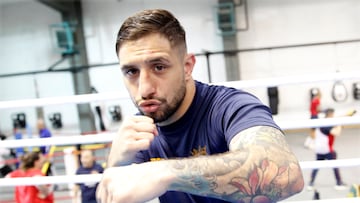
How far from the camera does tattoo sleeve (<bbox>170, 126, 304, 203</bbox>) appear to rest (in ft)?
2.06

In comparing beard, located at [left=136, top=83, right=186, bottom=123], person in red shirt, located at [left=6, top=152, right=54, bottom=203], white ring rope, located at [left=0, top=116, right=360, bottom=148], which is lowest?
person in red shirt, located at [left=6, top=152, right=54, bottom=203]

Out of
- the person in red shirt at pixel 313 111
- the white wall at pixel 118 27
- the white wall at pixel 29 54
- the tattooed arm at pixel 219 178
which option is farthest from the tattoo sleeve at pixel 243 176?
the white wall at pixel 29 54

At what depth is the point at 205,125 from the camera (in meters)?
0.93

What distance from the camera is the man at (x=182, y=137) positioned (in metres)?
0.63

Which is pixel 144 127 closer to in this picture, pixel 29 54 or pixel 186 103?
pixel 186 103

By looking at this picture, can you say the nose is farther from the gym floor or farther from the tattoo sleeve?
the gym floor

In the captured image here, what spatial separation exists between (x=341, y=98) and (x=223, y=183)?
6637mm

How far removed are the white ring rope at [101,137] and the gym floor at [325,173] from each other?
2.30m

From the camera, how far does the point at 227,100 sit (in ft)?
2.91

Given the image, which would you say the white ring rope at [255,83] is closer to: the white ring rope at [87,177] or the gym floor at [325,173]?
the white ring rope at [87,177]

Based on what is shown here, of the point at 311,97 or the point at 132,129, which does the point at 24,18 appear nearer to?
the point at 311,97

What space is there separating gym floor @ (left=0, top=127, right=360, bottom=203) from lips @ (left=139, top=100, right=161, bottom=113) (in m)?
2.81

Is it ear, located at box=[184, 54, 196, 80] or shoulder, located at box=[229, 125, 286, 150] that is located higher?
ear, located at box=[184, 54, 196, 80]

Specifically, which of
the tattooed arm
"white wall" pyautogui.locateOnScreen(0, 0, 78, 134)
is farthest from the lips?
"white wall" pyautogui.locateOnScreen(0, 0, 78, 134)
